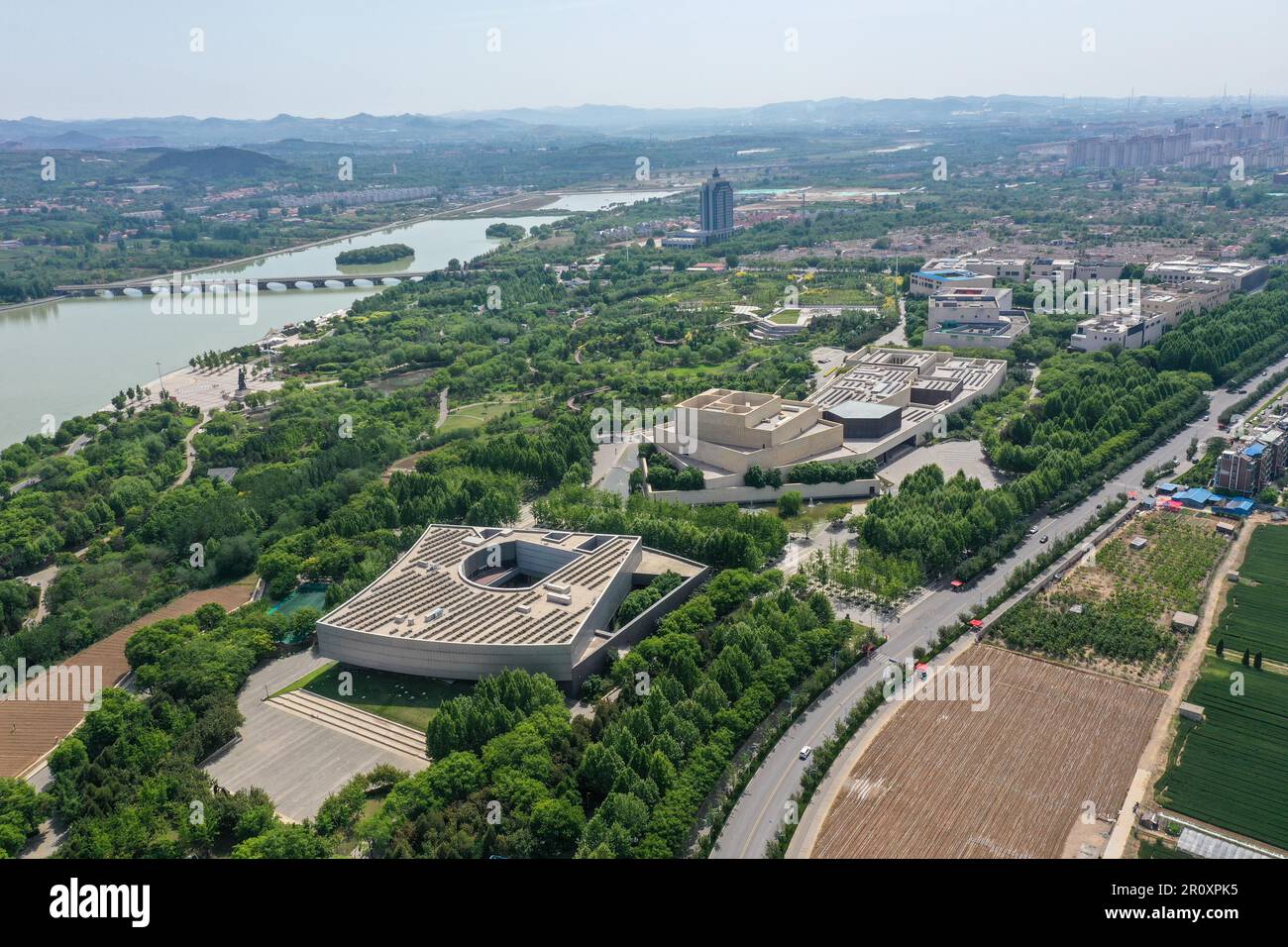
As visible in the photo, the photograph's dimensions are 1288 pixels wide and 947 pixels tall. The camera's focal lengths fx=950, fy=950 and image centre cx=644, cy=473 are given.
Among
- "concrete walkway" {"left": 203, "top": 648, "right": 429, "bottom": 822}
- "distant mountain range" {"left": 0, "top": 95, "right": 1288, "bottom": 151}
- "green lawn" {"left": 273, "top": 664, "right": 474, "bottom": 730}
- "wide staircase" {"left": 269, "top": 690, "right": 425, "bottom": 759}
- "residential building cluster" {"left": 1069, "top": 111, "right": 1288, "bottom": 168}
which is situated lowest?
"concrete walkway" {"left": 203, "top": 648, "right": 429, "bottom": 822}

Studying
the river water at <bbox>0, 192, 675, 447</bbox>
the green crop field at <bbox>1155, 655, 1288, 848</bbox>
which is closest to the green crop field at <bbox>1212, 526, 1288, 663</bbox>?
the green crop field at <bbox>1155, 655, 1288, 848</bbox>

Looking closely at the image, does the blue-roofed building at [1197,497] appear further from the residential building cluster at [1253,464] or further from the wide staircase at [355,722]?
the wide staircase at [355,722]

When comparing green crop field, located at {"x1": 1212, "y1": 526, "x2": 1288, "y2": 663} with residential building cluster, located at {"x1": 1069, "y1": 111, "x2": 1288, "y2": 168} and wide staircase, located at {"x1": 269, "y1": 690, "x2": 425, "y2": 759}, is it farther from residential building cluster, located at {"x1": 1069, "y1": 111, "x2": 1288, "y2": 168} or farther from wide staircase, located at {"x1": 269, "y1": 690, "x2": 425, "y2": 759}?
residential building cluster, located at {"x1": 1069, "y1": 111, "x2": 1288, "y2": 168}

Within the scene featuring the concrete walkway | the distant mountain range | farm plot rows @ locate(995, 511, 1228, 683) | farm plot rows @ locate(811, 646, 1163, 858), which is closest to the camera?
farm plot rows @ locate(811, 646, 1163, 858)

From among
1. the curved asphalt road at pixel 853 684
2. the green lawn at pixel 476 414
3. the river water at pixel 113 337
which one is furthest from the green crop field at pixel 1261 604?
the river water at pixel 113 337

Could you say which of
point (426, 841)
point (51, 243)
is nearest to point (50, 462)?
point (426, 841)

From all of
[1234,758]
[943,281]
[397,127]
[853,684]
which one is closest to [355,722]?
[853,684]

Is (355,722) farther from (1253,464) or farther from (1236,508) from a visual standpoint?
(1253,464)
